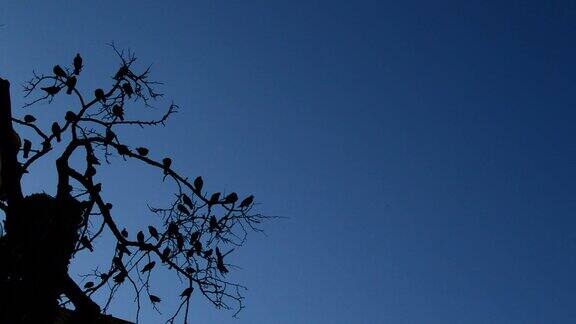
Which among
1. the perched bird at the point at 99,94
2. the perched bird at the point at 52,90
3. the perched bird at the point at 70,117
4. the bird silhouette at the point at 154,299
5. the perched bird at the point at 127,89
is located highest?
the perched bird at the point at 127,89

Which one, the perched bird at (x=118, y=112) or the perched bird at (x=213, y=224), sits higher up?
the perched bird at (x=118, y=112)

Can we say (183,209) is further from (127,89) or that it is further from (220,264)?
(127,89)

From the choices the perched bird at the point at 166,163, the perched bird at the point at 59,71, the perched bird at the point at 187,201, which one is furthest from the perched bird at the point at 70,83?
the perched bird at the point at 187,201

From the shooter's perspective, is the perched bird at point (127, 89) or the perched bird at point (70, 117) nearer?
the perched bird at point (70, 117)

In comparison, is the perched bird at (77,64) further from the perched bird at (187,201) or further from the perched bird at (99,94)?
the perched bird at (187,201)

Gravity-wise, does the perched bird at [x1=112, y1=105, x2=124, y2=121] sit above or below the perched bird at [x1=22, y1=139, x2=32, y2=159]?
above

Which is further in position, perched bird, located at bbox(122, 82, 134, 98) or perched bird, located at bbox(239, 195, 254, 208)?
perched bird, located at bbox(122, 82, 134, 98)

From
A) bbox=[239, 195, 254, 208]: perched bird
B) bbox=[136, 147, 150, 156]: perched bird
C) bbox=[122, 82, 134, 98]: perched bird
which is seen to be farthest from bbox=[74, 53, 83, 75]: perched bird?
bbox=[239, 195, 254, 208]: perched bird

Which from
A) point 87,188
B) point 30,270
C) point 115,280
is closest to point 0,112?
point 30,270

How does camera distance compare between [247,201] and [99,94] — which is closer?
[247,201]

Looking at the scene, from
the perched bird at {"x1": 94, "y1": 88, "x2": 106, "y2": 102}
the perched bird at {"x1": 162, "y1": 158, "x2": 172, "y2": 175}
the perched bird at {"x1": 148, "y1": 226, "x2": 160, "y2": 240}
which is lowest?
the perched bird at {"x1": 148, "y1": 226, "x2": 160, "y2": 240}

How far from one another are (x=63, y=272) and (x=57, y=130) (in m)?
2.46

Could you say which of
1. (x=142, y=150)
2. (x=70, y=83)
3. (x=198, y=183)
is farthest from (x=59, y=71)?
(x=198, y=183)

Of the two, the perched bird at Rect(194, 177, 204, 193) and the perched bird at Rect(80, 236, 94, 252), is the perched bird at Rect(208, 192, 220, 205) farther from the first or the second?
the perched bird at Rect(80, 236, 94, 252)
